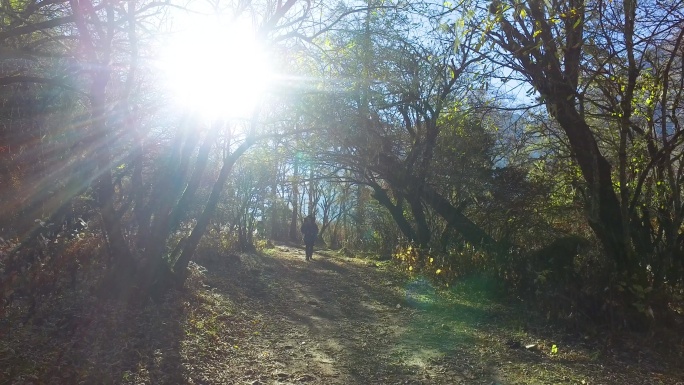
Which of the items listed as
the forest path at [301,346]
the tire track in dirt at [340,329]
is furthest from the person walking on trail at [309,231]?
the forest path at [301,346]

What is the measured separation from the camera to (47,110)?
9.41m

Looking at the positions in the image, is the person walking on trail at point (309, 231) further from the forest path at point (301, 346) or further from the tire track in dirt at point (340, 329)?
the forest path at point (301, 346)

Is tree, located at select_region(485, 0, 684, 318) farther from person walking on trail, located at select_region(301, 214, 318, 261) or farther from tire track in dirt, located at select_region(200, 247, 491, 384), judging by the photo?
person walking on trail, located at select_region(301, 214, 318, 261)

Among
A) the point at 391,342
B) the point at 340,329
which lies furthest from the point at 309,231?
the point at 391,342

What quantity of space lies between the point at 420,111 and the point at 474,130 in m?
1.62

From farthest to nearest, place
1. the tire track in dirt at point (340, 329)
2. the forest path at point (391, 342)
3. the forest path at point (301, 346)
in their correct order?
the tire track in dirt at point (340, 329) → the forest path at point (391, 342) → the forest path at point (301, 346)

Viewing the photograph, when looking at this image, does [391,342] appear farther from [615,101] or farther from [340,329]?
[615,101]

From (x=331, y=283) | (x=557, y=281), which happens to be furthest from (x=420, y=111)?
(x=557, y=281)

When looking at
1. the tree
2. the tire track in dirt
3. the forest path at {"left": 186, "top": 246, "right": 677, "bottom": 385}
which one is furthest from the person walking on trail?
the tree

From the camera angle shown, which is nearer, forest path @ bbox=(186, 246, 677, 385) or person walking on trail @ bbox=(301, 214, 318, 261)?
forest path @ bbox=(186, 246, 677, 385)

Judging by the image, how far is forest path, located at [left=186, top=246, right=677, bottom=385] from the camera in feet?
19.3

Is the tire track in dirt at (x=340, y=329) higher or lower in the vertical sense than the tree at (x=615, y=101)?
lower

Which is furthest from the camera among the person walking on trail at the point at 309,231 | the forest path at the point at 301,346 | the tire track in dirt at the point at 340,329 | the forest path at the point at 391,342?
the person walking on trail at the point at 309,231

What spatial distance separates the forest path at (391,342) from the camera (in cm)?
587
